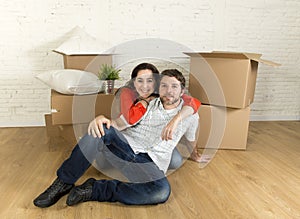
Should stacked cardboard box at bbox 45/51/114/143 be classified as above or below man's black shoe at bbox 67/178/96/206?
above

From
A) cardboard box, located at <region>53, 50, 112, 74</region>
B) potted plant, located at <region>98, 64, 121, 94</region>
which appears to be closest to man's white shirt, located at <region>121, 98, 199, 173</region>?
potted plant, located at <region>98, 64, 121, 94</region>

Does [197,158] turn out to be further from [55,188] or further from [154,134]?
[55,188]

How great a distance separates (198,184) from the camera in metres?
1.54

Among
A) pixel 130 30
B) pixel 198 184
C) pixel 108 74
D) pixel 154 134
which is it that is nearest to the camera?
pixel 154 134

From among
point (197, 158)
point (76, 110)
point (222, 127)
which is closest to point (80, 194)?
point (76, 110)

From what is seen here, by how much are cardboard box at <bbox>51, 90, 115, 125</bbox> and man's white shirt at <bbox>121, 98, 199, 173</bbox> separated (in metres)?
0.42

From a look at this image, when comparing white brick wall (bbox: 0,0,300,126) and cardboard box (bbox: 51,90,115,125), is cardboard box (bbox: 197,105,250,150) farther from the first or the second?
white brick wall (bbox: 0,0,300,126)

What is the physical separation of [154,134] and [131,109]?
0.16m

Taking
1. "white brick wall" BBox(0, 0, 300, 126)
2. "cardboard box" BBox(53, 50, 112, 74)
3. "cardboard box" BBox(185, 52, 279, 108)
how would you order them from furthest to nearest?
"white brick wall" BBox(0, 0, 300, 126), "cardboard box" BBox(53, 50, 112, 74), "cardboard box" BBox(185, 52, 279, 108)

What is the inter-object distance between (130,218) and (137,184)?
6.1 inches

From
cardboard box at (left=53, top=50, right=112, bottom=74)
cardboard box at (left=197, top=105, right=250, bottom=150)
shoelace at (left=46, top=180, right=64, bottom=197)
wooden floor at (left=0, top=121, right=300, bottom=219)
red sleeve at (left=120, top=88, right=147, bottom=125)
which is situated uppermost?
cardboard box at (left=53, top=50, right=112, bottom=74)

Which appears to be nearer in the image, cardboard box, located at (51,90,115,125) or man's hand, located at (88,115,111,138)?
man's hand, located at (88,115,111,138)

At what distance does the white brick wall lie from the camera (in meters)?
2.36

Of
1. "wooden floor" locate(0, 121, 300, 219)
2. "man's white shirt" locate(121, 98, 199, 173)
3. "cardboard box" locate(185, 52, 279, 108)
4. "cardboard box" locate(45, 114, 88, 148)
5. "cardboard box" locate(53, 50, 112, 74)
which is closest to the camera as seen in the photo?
"wooden floor" locate(0, 121, 300, 219)
